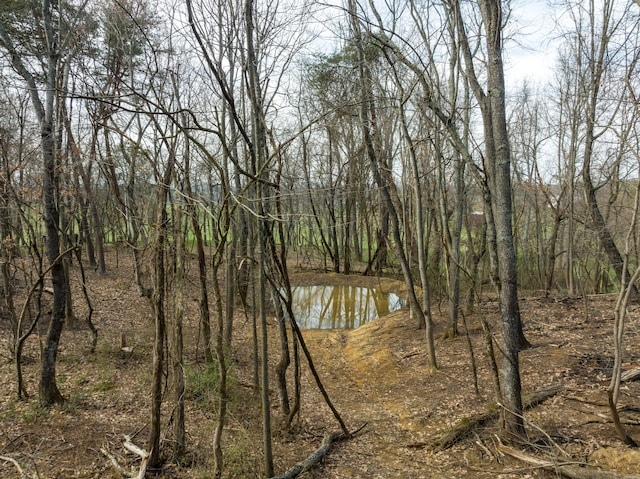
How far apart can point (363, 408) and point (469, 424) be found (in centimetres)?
202

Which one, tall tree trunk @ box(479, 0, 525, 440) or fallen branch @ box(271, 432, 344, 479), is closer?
tall tree trunk @ box(479, 0, 525, 440)

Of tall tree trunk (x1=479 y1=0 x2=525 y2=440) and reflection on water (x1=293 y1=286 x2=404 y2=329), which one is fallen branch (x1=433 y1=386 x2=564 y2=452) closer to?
tall tree trunk (x1=479 y1=0 x2=525 y2=440)

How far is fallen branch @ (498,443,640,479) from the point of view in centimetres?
367

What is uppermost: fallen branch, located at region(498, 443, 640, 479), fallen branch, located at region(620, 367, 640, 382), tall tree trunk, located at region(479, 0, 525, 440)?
tall tree trunk, located at region(479, 0, 525, 440)

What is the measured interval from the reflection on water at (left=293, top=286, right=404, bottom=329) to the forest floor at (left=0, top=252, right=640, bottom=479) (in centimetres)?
398

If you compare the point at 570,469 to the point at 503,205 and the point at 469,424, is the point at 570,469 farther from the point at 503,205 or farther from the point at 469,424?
the point at 503,205

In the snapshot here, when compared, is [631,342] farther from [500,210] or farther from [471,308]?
[500,210]

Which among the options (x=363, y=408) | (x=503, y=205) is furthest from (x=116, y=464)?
(x=503, y=205)

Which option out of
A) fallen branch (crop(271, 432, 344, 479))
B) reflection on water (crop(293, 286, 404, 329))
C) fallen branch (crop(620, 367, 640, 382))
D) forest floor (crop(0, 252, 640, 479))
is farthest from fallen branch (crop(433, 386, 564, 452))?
reflection on water (crop(293, 286, 404, 329))

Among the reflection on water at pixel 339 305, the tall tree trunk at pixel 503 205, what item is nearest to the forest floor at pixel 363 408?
the tall tree trunk at pixel 503 205

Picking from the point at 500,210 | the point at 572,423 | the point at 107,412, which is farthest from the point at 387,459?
→ the point at 107,412

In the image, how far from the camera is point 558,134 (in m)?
15.5

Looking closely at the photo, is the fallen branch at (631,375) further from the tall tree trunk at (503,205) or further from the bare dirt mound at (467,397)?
the tall tree trunk at (503,205)

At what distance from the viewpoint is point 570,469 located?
3906mm
